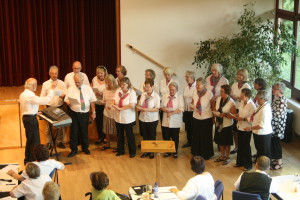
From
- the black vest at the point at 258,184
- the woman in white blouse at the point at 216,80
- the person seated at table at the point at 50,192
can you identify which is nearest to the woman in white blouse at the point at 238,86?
the woman in white blouse at the point at 216,80

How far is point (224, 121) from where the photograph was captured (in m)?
7.97

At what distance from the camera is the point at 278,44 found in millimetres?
9742

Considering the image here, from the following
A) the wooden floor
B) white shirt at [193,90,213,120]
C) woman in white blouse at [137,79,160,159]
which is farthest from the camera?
woman in white blouse at [137,79,160,159]

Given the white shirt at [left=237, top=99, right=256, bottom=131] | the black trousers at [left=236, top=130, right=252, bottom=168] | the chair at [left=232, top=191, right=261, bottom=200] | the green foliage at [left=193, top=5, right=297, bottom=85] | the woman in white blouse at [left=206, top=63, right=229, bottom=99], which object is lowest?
the black trousers at [left=236, top=130, right=252, bottom=168]

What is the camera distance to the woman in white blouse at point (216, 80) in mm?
8516

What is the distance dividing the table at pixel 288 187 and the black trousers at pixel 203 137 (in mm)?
2311

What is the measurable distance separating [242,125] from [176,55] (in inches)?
142

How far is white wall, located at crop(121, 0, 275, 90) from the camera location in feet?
34.4

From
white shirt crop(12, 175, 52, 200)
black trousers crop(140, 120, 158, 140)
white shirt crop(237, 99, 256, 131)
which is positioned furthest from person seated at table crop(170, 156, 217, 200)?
black trousers crop(140, 120, 158, 140)

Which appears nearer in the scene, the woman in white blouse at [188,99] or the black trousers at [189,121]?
the woman in white blouse at [188,99]

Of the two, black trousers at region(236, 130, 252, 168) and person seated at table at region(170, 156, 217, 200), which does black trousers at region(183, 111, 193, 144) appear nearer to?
black trousers at region(236, 130, 252, 168)

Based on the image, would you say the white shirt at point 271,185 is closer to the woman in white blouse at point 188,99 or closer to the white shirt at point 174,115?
the white shirt at point 174,115

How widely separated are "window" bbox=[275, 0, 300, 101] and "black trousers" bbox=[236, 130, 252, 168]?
2.58 metres

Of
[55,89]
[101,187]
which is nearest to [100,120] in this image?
[55,89]
